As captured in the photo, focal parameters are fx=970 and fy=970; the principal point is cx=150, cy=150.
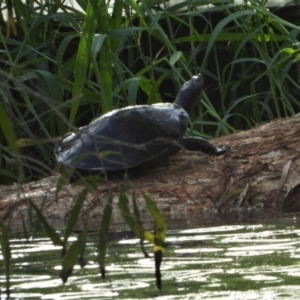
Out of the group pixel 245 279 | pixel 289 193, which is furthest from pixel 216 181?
pixel 245 279

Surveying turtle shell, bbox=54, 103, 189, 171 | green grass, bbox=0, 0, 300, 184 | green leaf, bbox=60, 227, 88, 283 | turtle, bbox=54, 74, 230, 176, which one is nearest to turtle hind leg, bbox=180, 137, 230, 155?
turtle, bbox=54, 74, 230, 176

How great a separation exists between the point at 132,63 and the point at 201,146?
1281 mm

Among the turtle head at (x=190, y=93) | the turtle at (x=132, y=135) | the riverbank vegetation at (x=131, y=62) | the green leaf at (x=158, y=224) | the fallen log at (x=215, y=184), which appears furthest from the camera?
the turtle head at (x=190, y=93)

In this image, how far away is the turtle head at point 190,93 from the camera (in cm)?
628

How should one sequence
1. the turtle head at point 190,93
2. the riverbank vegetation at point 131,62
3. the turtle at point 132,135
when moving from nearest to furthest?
the turtle at point 132,135
the riverbank vegetation at point 131,62
the turtle head at point 190,93

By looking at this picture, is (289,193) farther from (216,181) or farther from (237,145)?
(237,145)

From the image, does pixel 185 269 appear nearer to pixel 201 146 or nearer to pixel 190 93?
pixel 201 146

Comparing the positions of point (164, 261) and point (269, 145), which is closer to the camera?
point (164, 261)

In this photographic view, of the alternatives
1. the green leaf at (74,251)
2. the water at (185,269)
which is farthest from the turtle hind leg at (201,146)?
the green leaf at (74,251)

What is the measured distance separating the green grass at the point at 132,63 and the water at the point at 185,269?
5.59 ft

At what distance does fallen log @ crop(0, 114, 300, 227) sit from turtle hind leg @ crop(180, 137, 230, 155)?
1.4 inches

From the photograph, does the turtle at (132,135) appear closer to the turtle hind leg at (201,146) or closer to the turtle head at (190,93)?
the turtle hind leg at (201,146)

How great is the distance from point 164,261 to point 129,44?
398 centimetres

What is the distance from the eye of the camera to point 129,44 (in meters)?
6.96
